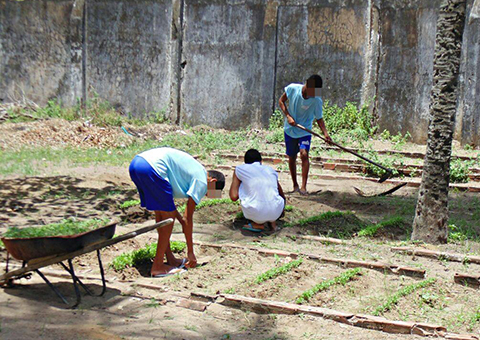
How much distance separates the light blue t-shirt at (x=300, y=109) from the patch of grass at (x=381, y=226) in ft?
7.41

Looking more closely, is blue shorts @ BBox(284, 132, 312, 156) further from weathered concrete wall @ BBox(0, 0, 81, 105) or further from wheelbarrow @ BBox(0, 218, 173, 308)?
weathered concrete wall @ BBox(0, 0, 81, 105)

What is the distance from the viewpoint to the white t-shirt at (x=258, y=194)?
22.8ft

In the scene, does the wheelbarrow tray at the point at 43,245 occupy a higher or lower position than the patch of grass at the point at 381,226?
higher

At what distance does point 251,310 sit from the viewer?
15.9 ft

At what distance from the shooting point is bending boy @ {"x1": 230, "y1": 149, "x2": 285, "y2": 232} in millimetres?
6957

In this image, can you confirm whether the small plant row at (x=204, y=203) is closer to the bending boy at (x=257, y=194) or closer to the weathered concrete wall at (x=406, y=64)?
the bending boy at (x=257, y=194)

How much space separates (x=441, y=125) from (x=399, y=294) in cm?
227

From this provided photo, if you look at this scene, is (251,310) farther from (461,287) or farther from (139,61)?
(139,61)

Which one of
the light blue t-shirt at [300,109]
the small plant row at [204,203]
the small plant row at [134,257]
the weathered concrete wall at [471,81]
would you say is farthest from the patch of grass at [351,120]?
the small plant row at [134,257]

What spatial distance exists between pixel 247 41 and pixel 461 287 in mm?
9868

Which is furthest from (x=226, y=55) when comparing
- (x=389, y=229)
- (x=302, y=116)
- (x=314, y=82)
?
(x=389, y=229)

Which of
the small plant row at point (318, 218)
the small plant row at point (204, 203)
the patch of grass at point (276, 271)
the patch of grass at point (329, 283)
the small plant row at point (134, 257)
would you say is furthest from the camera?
the small plant row at point (204, 203)

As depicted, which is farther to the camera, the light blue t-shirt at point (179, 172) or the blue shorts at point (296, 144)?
the blue shorts at point (296, 144)

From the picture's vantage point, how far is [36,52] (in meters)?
15.2
